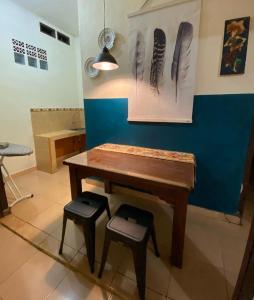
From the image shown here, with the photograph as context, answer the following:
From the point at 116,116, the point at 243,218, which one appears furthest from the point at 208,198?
the point at 116,116

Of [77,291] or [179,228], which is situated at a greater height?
[179,228]

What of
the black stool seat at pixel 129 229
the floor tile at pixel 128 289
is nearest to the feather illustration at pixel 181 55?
the black stool seat at pixel 129 229

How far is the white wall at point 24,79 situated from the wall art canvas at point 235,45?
3173 mm

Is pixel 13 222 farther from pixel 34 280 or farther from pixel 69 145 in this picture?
pixel 69 145

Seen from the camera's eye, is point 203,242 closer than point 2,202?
Yes

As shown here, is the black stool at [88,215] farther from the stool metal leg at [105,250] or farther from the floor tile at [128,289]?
the floor tile at [128,289]

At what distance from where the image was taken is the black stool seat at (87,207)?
1.35 meters

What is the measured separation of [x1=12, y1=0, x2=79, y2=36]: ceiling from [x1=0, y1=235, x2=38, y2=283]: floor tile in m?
3.47

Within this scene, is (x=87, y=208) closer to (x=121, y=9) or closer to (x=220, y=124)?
(x=220, y=124)

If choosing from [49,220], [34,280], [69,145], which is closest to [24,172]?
[69,145]

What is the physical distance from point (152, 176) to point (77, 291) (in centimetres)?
102

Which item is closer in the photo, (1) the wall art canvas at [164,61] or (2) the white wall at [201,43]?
(2) the white wall at [201,43]

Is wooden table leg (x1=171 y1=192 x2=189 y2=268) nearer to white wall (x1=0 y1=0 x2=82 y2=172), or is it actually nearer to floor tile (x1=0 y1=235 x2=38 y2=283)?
floor tile (x1=0 y1=235 x2=38 y2=283)

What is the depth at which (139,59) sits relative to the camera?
2.04 m
